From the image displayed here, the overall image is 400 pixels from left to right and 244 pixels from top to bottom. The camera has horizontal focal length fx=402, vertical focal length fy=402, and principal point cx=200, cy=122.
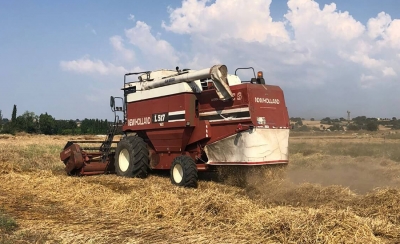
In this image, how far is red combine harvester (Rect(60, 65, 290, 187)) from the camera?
9.55 metres

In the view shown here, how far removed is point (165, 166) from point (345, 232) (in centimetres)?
755

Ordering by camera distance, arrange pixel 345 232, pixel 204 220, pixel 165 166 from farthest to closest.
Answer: pixel 165 166, pixel 204 220, pixel 345 232

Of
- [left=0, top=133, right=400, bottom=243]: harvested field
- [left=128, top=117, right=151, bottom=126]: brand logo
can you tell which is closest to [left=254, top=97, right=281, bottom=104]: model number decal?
[left=0, top=133, right=400, bottom=243]: harvested field

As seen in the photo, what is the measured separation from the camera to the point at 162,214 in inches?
254

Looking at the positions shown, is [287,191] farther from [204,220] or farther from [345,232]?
[345,232]

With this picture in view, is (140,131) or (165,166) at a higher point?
(140,131)

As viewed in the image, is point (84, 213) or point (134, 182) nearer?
point (84, 213)

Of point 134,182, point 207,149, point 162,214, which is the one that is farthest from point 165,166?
point 162,214

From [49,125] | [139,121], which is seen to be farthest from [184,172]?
[49,125]

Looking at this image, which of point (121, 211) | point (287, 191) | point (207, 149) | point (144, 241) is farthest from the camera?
point (207, 149)

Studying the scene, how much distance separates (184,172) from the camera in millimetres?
10039

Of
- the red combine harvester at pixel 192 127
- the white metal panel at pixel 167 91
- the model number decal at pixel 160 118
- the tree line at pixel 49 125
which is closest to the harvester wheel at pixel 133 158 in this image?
the red combine harvester at pixel 192 127

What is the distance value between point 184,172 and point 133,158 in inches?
102

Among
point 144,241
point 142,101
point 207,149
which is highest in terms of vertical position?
point 142,101
